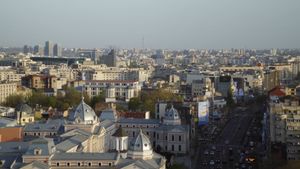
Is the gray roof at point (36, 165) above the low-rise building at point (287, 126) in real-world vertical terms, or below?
below

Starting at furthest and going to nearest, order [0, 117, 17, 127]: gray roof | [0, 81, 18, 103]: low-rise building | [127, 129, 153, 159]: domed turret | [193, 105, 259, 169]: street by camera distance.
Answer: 1. [0, 81, 18, 103]: low-rise building
2. [0, 117, 17, 127]: gray roof
3. [193, 105, 259, 169]: street
4. [127, 129, 153, 159]: domed turret

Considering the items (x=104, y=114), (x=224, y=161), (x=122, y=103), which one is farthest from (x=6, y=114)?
(x=224, y=161)

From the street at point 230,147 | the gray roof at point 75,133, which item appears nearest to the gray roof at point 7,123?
the gray roof at point 75,133

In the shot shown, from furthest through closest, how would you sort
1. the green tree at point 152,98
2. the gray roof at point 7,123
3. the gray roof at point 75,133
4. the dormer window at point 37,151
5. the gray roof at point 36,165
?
1. the green tree at point 152,98
2. the gray roof at point 7,123
3. the gray roof at point 75,133
4. the dormer window at point 37,151
5. the gray roof at point 36,165

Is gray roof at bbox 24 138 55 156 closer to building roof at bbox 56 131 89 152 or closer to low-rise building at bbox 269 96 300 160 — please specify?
building roof at bbox 56 131 89 152

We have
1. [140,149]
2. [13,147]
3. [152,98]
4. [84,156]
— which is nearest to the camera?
[84,156]

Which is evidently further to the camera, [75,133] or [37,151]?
[75,133]

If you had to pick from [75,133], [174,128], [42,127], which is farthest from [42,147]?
[174,128]

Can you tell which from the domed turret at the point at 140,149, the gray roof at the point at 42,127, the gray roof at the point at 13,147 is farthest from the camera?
the gray roof at the point at 42,127

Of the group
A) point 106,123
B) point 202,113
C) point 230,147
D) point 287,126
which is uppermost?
point 287,126

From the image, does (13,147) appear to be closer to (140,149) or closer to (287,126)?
(140,149)

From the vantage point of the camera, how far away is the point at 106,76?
74.4 meters

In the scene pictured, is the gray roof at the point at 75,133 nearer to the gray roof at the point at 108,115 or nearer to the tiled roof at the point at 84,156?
the tiled roof at the point at 84,156

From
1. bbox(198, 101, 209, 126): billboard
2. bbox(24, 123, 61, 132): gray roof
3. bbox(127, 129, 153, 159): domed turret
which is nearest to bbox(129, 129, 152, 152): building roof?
bbox(127, 129, 153, 159): domed turret
